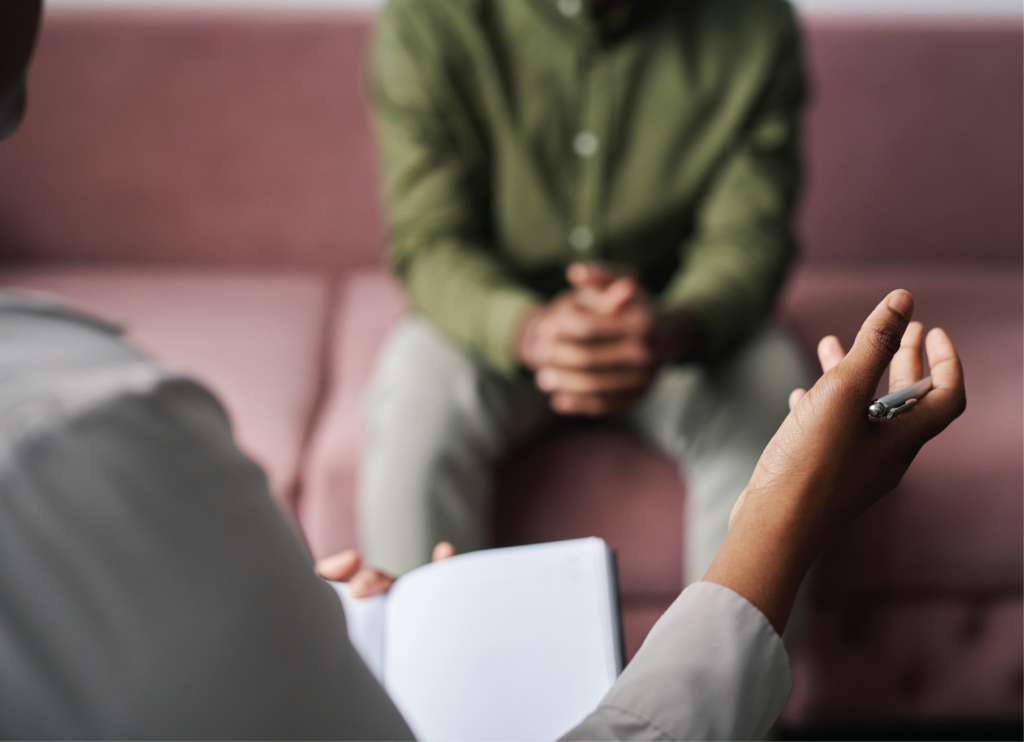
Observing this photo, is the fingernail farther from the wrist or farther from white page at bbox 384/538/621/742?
white page at bbox 384/538/621/742

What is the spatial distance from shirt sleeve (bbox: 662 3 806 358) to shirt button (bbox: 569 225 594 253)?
0.35ft

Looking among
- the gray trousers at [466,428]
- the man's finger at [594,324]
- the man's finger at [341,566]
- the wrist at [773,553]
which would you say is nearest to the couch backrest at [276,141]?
the gray trousers at [466,428]

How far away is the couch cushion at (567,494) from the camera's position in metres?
0.73

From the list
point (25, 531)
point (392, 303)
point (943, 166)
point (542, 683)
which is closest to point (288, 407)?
point (392, 303)

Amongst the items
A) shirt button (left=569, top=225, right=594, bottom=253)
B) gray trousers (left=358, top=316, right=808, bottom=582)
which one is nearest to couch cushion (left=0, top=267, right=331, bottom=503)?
gray trousers (left=358, top=316, right=808, bottom=582)

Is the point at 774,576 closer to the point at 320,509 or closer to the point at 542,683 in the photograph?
the point at 542,683

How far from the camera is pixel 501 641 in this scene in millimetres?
470

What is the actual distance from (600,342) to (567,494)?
0.15m

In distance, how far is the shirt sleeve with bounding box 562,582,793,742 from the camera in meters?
0.30

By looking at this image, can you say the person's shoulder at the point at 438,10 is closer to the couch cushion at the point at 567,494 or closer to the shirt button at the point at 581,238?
the shirt button at the point at 581,238

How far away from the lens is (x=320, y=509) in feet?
2.64

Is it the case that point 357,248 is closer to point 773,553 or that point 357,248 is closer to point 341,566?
point 341,566

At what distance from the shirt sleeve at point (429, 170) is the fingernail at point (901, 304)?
0.58 metres

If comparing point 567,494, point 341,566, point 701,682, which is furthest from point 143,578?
point 567,494
